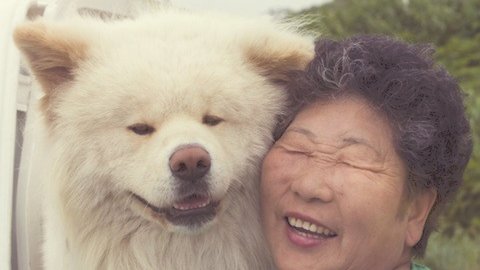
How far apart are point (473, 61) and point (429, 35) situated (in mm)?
604

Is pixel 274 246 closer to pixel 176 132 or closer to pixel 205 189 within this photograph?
pixel 205 189

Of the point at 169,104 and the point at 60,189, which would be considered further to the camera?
the point at 60,189

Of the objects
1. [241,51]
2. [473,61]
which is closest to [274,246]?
[241,51]

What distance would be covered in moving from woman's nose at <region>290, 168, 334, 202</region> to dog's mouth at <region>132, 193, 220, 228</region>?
0.30m

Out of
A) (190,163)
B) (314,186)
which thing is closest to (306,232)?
(314,186)

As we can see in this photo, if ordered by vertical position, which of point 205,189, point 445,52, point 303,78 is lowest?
point 445,52

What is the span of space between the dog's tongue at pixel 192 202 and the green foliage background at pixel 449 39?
11.5 ft

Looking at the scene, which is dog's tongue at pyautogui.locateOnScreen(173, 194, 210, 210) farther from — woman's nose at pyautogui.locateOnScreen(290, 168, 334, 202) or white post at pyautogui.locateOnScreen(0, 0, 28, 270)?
white post at pyautogui.locateOnScreen(0, 0, 28, 270)

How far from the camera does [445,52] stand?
26.4 ft

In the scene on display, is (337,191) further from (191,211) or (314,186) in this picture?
(191,211)

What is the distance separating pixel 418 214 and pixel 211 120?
30.8 inches

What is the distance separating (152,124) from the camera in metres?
2.70

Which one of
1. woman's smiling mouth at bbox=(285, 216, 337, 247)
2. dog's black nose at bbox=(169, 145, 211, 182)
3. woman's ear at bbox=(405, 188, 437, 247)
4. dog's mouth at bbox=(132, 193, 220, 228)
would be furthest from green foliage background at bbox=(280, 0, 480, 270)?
dog's black nose at bbox=(169, 145, 211, 182)

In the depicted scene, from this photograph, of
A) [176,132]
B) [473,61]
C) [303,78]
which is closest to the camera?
[176,132]
